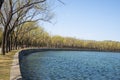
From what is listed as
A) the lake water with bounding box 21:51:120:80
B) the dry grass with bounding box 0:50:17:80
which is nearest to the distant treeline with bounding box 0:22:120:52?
the lake water with bounding box 21:51:120:80

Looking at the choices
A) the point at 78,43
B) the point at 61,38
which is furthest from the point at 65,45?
the point at 78,43

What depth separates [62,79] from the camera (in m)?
25.3

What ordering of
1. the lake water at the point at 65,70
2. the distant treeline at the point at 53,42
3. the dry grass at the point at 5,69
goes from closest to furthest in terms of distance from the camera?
1. the dry grass at the point at 5,69
2. the lake water at the point at 65,70
3. the distant treeline at the point at 53,42

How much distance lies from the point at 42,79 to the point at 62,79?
203cm

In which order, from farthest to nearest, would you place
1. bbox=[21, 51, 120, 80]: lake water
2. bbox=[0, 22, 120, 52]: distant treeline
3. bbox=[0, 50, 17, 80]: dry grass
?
bbox=[0, 22, 120, 52]: distant treeline
bbox=[21, 51, 120, 80]: lake water
bbox=[0, 50, 17, 80]: dry grass

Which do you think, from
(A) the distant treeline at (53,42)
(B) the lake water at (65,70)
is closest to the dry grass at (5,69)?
(B) the lake water at (65,70)

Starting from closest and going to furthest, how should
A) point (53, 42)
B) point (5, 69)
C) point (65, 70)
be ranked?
1. point (5, 69)
2. point (65, 70)
3. point (53, 42)

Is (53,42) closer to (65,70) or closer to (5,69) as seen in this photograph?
(65,70)

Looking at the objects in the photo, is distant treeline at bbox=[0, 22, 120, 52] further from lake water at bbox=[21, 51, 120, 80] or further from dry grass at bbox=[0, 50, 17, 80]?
dry grass at bbox=[0, 50, 17, 80]

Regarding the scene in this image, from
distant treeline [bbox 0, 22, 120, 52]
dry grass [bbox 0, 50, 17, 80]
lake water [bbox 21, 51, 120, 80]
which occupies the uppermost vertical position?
distant treeline [bbox 0, 22, 120, 52]

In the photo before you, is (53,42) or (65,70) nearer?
(65,70)

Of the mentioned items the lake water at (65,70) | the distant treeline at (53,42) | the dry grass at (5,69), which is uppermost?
the distant treeline at (53,42)

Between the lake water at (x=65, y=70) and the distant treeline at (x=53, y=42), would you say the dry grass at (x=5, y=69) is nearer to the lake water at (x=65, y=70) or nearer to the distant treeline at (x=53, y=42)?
the lake water at (x=65, y=70)

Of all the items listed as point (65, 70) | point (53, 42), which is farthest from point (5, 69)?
point (53, 42)
